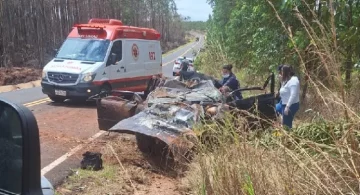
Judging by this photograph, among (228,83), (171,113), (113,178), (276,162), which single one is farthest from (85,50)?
(276,162)

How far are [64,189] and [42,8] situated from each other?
903 inches

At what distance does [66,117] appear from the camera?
35.7ft

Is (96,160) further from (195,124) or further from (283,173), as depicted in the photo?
(283,173)

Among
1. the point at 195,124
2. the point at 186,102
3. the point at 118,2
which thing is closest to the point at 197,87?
the point at 186,102

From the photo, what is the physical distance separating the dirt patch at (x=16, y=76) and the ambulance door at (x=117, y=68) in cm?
847

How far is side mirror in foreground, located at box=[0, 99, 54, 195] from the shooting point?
2.03 meters

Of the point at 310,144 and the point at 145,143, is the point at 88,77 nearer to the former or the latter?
the point at 145,143

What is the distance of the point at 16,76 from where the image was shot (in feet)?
70.0

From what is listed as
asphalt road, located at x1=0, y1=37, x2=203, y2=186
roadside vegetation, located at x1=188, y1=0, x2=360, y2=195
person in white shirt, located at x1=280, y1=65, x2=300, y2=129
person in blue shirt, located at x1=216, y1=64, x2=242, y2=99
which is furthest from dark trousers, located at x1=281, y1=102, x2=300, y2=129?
asphalt road, located at x1=0, y1=37, x2=203, y2=186

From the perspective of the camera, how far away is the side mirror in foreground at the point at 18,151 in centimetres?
203

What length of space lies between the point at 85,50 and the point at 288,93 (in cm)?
747

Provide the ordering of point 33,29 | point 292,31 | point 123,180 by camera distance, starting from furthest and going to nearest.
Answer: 1. point 33,29
2. point 292,31
3. point 123,180

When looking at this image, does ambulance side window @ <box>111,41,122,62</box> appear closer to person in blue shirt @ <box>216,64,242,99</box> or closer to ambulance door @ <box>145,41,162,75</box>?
ambulance door @ <box>145,41,162,75</box>

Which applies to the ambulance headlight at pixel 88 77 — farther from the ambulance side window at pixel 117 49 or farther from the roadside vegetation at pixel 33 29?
the roadside vegetation at pixel 33 29
